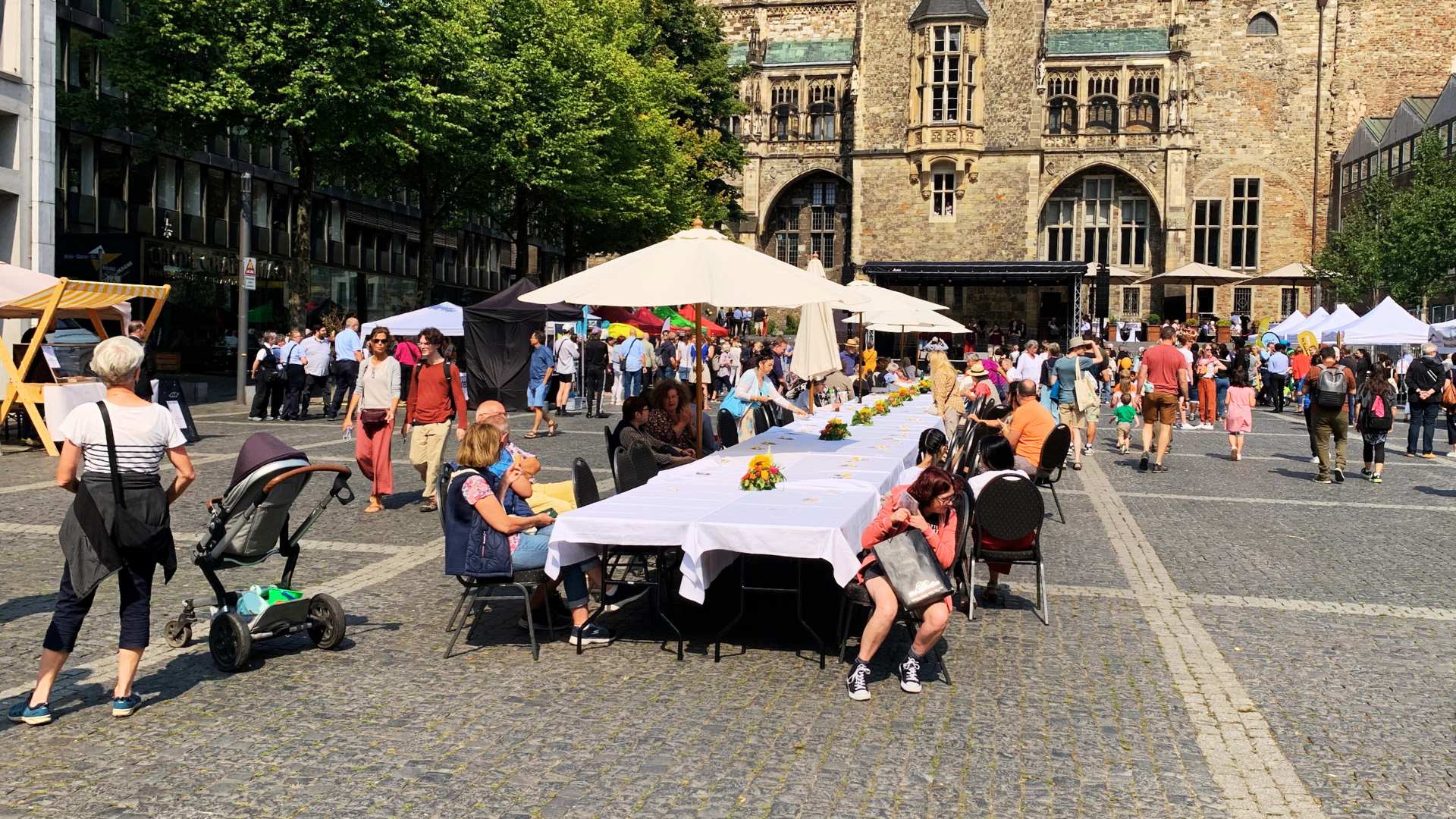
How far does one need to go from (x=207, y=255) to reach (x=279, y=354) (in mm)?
15216

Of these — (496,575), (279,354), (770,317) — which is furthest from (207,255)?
(496,575)

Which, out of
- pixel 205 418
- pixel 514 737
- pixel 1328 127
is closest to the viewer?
pixel 514 737

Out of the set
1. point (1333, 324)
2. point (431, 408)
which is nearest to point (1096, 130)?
point (1333, 324)

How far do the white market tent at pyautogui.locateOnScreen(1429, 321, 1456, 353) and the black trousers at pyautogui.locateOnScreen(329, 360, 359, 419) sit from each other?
22270 millimetres

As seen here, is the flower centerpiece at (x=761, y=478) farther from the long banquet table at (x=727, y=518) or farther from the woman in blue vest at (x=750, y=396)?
the woman in blue vest at (x=750, y=396)

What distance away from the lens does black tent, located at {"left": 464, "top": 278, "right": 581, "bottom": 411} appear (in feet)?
92.8

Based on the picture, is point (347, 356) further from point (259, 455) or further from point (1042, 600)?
point (1042, 600)

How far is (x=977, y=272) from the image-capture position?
52.9 metres

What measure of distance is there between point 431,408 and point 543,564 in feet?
18.0

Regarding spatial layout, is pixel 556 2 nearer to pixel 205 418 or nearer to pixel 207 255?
pixel 207 255

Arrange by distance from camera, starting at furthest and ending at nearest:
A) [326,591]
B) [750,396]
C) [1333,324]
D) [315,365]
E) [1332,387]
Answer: [1333,324]
[315,365]
[1332,387]
[750,396]
[326,591]

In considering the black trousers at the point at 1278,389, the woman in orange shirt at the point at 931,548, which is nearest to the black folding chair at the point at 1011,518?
the woman in orange shirt at the point at 931,548

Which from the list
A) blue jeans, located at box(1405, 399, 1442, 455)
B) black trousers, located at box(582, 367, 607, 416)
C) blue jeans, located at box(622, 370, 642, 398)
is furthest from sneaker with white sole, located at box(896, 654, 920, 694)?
blue jeans, located at box(622, 370, 642, 398)

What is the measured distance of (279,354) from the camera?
80.4 ft
